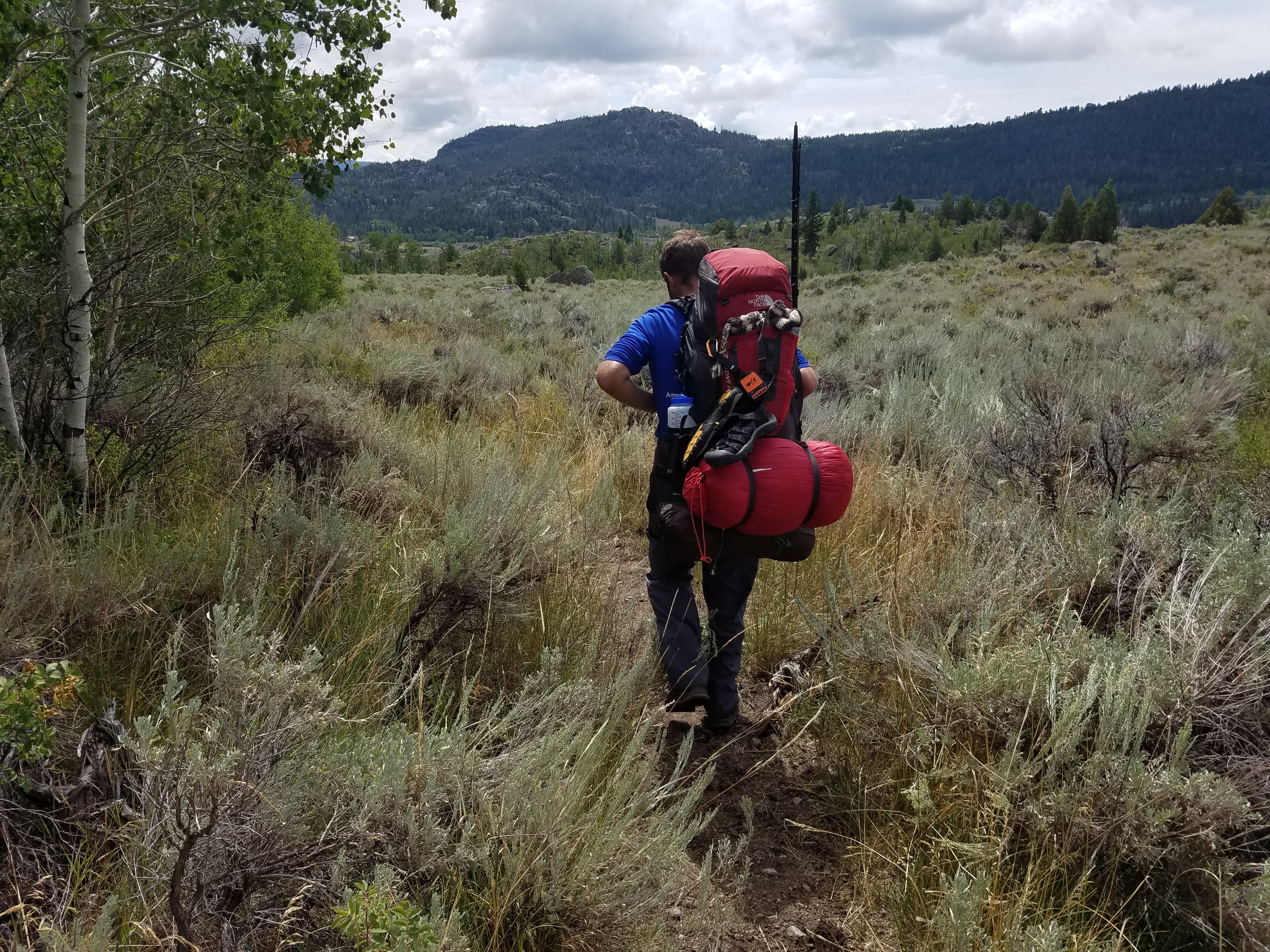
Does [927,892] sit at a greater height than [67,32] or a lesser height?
lesser

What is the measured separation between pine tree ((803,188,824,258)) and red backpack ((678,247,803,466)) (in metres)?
54.7

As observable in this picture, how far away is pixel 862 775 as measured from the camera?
274 cm

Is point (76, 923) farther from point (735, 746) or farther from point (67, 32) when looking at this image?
point (67, 32)

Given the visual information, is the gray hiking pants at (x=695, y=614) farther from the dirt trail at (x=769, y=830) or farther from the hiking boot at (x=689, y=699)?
the dirt trail at (x=769, y=830)

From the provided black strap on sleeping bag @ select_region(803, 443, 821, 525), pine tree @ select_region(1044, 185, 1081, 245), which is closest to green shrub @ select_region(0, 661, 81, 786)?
black strap on sleeping bag @ select_region(803, 443, 821, 525)

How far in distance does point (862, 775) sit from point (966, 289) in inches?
934

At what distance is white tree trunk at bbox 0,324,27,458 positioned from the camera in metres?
3.10

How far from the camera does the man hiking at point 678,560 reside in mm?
3074

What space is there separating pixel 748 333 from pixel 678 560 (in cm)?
100

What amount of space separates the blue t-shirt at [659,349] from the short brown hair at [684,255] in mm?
172

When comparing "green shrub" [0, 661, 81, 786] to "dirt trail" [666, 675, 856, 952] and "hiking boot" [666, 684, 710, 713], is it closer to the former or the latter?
"dirt trail" [666, 675, 856, 952]

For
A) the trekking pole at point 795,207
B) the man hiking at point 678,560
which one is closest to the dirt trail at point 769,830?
the man hiking at point 678,560

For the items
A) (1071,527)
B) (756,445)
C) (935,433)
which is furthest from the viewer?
(935,433)

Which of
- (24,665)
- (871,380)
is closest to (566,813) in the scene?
(24,665)
